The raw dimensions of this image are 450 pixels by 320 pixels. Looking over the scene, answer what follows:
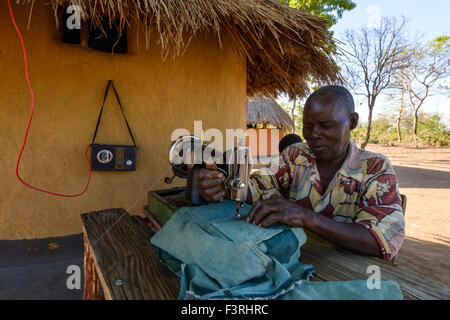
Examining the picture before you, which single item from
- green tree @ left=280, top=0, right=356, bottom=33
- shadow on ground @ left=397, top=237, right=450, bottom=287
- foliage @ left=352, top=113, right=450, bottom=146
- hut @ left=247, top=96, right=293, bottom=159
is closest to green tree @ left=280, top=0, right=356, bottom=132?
green tree @ left=280, top=0, right=356, bottom=33

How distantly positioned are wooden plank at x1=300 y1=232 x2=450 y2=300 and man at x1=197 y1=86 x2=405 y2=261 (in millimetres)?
57

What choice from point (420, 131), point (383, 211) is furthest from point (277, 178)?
point (420, 131)

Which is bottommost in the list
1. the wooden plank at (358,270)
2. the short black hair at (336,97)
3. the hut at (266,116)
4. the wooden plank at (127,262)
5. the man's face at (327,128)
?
the wooden plank at (127,262)

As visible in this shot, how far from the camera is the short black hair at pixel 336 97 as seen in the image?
4.30ft

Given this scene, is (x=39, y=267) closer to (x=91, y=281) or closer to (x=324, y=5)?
(x=91, y=281)

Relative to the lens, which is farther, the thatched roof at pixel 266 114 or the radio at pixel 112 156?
the thatched roof at pixel 266 114

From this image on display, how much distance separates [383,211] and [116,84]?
8.38ft

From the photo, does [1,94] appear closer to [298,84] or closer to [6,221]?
[6,221]

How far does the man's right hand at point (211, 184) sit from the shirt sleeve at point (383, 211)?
2.07ft

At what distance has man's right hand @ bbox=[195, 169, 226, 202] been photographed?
4.19 ft

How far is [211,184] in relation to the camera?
4.23 ft

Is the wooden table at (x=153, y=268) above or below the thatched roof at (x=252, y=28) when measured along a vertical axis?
below

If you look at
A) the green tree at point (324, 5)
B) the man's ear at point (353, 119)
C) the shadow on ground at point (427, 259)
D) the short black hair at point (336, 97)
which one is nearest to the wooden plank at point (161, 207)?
the short black hair at point (336, 97)

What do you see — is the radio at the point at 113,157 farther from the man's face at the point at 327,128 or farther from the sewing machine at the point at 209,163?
the man's face at the point at 327,128
